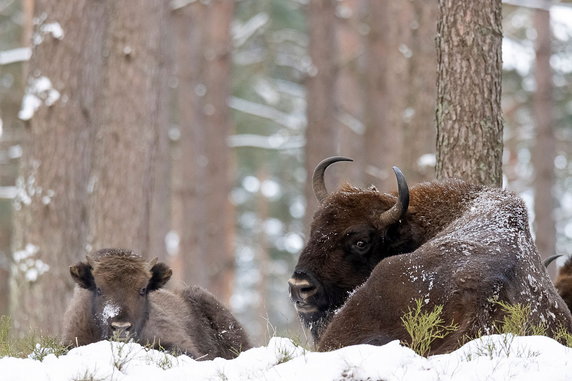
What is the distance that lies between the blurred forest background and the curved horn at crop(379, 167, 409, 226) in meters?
1.30

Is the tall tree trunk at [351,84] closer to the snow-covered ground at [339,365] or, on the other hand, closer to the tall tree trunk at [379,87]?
the tall tree trunk at [379,87]

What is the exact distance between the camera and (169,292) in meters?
9.80

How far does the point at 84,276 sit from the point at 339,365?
3633 mm

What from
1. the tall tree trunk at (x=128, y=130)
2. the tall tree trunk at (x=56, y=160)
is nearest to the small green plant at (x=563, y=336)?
the tall tree trunk at (x=56, y=160)

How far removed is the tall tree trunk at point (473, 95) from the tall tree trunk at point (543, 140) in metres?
16.7

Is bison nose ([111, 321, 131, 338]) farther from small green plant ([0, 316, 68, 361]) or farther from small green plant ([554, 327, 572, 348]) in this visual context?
small green plant ([554, 327, 572, 348])

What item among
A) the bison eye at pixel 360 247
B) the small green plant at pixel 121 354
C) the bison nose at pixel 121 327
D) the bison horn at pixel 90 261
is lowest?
the bison nose at pixel 121 327

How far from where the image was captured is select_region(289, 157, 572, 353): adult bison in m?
6.44

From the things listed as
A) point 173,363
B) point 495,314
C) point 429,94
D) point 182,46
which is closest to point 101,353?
point 173,363

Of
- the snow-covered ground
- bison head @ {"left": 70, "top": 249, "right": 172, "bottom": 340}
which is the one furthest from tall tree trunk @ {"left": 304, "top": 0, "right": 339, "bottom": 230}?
the snow-covered ground

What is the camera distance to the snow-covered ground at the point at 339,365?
539cm

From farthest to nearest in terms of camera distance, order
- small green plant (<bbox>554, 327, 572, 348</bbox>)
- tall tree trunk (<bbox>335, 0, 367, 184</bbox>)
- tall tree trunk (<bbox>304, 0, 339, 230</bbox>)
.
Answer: tall tree trunk (<bbox>335, 0, 367, 184</bbox>) → tall tree trunk (<bbox>304, 0, 339, 230</bbox>) → small green plant (<bbox>554, 327, 572, 348</bbox>)

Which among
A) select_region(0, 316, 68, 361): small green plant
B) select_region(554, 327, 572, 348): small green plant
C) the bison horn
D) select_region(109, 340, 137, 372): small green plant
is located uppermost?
the bison horn

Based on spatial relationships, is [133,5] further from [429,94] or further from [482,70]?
[482,70]
